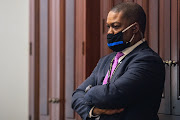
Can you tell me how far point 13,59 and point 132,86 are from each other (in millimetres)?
2467

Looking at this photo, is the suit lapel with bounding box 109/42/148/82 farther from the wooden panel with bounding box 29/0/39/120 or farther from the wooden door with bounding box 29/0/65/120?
the wooden panel with bounding box 29/0/39/120

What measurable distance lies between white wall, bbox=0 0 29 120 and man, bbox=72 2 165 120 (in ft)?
6.40

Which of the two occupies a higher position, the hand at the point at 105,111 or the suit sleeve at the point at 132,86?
the suit sleeve at the point at 132,86

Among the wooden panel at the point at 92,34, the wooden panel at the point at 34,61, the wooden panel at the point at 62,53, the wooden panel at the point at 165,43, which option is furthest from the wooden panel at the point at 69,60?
the wooden panel at the point at 165,43

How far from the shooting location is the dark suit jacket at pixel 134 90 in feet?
5.60

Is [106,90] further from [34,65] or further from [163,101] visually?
[34,65]

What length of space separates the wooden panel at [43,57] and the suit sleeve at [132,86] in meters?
1.37

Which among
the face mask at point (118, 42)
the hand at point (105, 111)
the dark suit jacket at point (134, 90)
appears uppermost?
the face mask at point (118, 42)

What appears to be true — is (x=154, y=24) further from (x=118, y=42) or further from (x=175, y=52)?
(x=118, y=42)

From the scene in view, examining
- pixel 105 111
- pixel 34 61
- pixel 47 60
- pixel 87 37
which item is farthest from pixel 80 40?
pixel 105 111

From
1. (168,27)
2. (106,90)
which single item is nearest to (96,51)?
(168,27)

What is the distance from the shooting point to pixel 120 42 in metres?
1.89

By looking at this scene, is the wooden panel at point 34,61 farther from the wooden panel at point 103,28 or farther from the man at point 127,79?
the man at point 127,79

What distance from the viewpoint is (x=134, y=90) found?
171 cm
